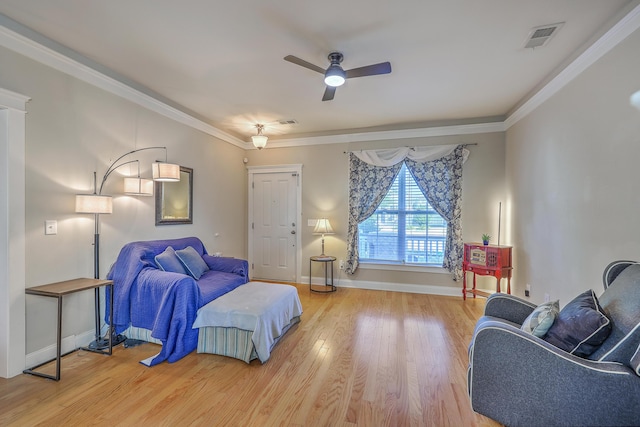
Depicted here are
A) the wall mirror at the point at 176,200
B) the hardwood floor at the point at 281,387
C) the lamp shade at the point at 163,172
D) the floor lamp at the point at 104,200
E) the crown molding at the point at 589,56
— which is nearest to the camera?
the hardwood floor at the point at 281,387

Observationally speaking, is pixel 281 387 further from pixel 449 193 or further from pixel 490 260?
pixel 449 193

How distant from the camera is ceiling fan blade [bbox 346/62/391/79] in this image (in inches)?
94.3

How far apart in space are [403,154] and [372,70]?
240 centimetres

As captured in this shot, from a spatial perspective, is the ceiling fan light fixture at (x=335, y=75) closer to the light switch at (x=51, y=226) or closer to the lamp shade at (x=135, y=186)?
the lamp shade at (x=135, y=186)

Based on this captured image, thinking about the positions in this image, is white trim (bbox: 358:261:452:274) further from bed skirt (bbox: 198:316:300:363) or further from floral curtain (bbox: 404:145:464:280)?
bed skirt (bbox: 198:316:300:363)

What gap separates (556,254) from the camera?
2.95 meters

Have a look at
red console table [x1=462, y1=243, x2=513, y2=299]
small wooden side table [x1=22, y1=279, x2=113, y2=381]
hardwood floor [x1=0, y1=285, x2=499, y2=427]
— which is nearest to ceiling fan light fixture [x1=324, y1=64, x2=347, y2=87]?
hardwood floor [x1=0, y1=285, x2=499, y2=427]

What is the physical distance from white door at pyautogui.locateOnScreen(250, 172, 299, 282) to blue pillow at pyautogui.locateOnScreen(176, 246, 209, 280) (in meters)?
1.90

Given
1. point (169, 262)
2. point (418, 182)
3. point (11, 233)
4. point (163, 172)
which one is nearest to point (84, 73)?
point (163, 172)

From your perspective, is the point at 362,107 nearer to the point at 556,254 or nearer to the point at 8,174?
the point at 556,254

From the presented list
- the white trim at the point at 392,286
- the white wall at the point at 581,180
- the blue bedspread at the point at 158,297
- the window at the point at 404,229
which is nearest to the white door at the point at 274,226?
the white trim at the point at 392,286

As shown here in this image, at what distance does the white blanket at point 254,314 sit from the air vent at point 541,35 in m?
3.27

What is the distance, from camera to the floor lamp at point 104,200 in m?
2.60

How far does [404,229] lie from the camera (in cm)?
480
